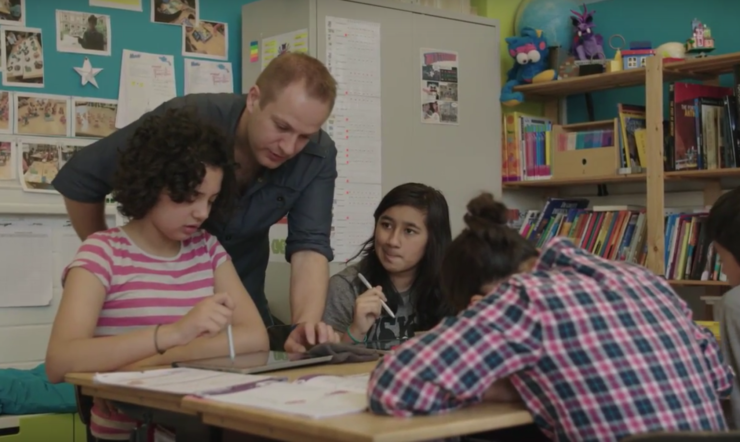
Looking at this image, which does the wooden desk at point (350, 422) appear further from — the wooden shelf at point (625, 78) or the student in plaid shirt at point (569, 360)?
the wooden shelf at point (625, 78)

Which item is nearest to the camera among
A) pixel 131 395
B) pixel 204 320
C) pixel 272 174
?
pixel 131 395

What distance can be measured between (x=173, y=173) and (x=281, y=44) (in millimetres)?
1871

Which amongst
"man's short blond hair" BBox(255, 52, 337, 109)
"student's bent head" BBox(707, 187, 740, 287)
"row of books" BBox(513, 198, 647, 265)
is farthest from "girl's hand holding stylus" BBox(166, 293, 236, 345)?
"row of books" BBox(513, 198, 647, 265)

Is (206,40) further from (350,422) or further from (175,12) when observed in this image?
(350,422)

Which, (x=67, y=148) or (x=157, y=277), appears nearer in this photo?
(x=157, y=277)

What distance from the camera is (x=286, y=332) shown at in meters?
2.10

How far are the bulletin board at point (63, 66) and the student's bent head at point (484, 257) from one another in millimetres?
1995

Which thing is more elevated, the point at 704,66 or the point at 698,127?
the point at 704,66

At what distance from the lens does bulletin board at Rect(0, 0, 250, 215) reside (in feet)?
9.93

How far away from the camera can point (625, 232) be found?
377 centimetres

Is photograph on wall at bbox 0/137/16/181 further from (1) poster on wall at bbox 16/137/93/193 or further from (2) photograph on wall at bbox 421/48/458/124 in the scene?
(2) photograph on wall at bbox 421/48/458/124

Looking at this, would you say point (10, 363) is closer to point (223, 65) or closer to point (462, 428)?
point (223, 65)

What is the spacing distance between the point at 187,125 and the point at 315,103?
0.32 meters

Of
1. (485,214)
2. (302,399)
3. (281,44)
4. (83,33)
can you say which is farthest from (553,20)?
(302,399)
